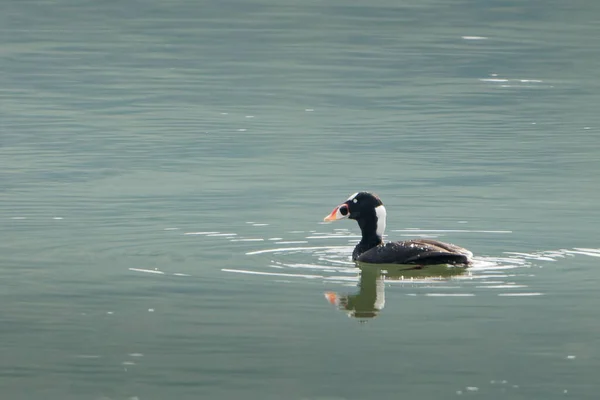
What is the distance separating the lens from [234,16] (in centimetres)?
5222

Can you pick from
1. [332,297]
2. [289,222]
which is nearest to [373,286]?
[332,297]

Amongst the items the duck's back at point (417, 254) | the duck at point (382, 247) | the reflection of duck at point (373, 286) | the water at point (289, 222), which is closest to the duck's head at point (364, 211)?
the duck at point (382, 247)

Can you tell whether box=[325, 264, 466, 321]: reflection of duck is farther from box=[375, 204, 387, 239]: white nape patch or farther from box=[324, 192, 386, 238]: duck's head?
box=[324, 192, 386, 238]: duck's head

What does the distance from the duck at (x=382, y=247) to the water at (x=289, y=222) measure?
198 millimetres

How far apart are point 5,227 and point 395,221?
4.27 meters

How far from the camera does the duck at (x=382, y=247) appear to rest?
14352 millimetres

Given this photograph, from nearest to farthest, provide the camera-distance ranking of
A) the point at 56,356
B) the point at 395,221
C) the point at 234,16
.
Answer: the point at 56,356, the point at 395,221, the point at 234,16

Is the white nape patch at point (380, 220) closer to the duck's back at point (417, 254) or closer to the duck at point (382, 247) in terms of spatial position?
the duck at point (382, 247)

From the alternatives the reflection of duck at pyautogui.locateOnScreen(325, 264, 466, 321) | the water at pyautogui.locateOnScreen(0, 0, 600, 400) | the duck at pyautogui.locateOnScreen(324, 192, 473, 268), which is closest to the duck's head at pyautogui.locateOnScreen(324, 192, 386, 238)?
the duck at pyautogui.locateOnScreen(324, 192, 473, 268)

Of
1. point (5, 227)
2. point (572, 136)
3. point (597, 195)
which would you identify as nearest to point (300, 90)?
point (572, 136)

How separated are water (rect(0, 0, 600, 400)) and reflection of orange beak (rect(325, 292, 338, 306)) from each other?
0.11 feet

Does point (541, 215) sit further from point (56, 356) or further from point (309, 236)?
point (56, 356)

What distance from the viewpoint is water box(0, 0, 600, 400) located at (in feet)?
36.4

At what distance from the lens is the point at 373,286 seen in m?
13.9
